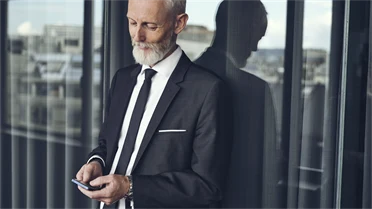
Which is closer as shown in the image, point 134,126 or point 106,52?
point 134,126

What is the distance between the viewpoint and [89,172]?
6.57 ft

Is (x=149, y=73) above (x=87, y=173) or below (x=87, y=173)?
above

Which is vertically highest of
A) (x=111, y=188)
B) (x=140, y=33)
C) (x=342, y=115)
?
(x=140, y=33)

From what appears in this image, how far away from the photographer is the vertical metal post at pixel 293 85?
2.02m

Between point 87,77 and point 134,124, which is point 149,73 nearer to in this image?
point 134,124

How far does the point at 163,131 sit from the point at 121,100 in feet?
0.76

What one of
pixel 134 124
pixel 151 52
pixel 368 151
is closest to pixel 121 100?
pixel 134 124

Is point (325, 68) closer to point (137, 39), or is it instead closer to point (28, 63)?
point (137, 39)

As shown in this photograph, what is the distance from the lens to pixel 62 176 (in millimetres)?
2695

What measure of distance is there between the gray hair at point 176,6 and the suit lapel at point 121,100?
0.25 metres

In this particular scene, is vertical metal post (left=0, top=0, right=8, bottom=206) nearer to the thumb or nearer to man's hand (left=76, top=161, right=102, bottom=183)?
man's hand (left=76, top=161, right=102, bottom=183)

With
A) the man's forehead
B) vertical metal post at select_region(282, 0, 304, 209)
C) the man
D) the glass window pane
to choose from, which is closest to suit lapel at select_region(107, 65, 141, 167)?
the man

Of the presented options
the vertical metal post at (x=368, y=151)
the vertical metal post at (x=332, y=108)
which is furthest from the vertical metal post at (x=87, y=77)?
the vertical metal post at (x=368, y=151)

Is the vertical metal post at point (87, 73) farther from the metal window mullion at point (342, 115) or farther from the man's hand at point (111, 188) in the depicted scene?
the metal window mullion at point (342, 115)
